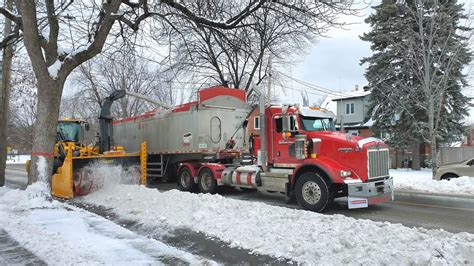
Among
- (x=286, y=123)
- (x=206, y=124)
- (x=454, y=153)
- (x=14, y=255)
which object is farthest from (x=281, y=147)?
(x=454, y=153)

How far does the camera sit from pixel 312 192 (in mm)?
9875

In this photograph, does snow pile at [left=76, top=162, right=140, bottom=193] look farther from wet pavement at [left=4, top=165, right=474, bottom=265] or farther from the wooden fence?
the wooden fence

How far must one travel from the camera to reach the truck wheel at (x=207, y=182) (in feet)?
44.7

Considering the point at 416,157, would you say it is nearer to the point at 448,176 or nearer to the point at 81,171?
the point at 448,176

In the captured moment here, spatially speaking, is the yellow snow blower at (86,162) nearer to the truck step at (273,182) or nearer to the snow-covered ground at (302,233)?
the snow-covered ground at (302,233)

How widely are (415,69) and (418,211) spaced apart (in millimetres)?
10699

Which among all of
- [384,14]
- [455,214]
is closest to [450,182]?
[455,214]

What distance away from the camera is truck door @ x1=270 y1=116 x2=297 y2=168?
1089 cm

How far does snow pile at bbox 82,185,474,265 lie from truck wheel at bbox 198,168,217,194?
146 inches

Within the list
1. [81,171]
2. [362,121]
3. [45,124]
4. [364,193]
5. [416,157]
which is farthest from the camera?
[362,121]

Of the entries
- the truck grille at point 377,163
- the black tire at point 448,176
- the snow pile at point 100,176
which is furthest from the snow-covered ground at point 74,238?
the black tire at point 448,176

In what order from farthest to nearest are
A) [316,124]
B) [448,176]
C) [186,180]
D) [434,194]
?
[448,176] → [186,180] → [434,194] → [316,124]

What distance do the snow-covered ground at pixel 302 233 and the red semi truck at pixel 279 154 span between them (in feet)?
6.39

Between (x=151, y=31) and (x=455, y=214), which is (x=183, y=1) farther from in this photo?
(x=455, y=214)
